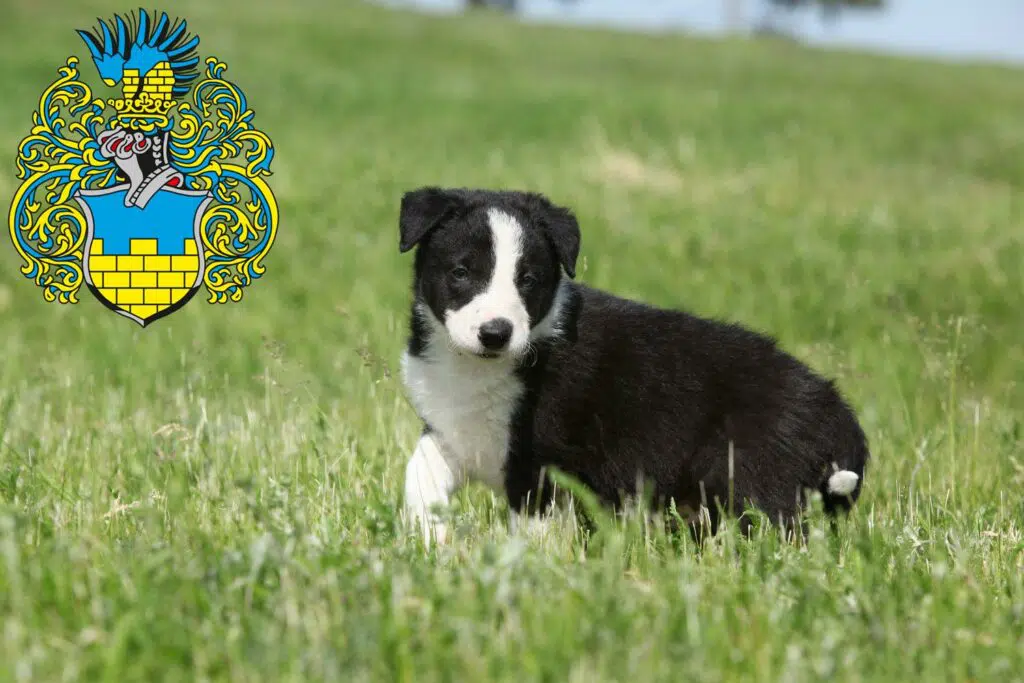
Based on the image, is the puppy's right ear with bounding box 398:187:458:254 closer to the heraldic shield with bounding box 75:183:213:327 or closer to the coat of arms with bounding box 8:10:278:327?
the coat of arms with bounding box 8:10:278:327

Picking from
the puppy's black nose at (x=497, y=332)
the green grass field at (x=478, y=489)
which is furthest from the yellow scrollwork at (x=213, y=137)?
the puppy's black nose at (x=497, y=332)

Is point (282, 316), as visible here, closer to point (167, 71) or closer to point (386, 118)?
point (167, 71)

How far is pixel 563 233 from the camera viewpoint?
4.60 metres

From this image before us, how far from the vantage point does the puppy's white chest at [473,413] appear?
4.49m

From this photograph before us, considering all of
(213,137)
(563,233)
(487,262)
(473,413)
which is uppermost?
(213,137)

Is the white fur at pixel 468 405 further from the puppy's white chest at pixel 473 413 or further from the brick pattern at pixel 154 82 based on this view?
the brick pattern at pixel 154 82

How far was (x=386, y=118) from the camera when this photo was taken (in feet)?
63.2

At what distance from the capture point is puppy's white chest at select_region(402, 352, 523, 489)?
4.49m

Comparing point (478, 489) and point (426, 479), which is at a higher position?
point (426, 479)

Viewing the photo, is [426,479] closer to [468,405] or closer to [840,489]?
[468,405]

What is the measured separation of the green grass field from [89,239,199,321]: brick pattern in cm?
45

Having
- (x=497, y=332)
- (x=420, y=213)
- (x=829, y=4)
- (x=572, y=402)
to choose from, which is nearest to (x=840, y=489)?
(x=572, y=402)

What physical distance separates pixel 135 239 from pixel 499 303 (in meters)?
2.60

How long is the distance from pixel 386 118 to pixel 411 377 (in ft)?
49.4
